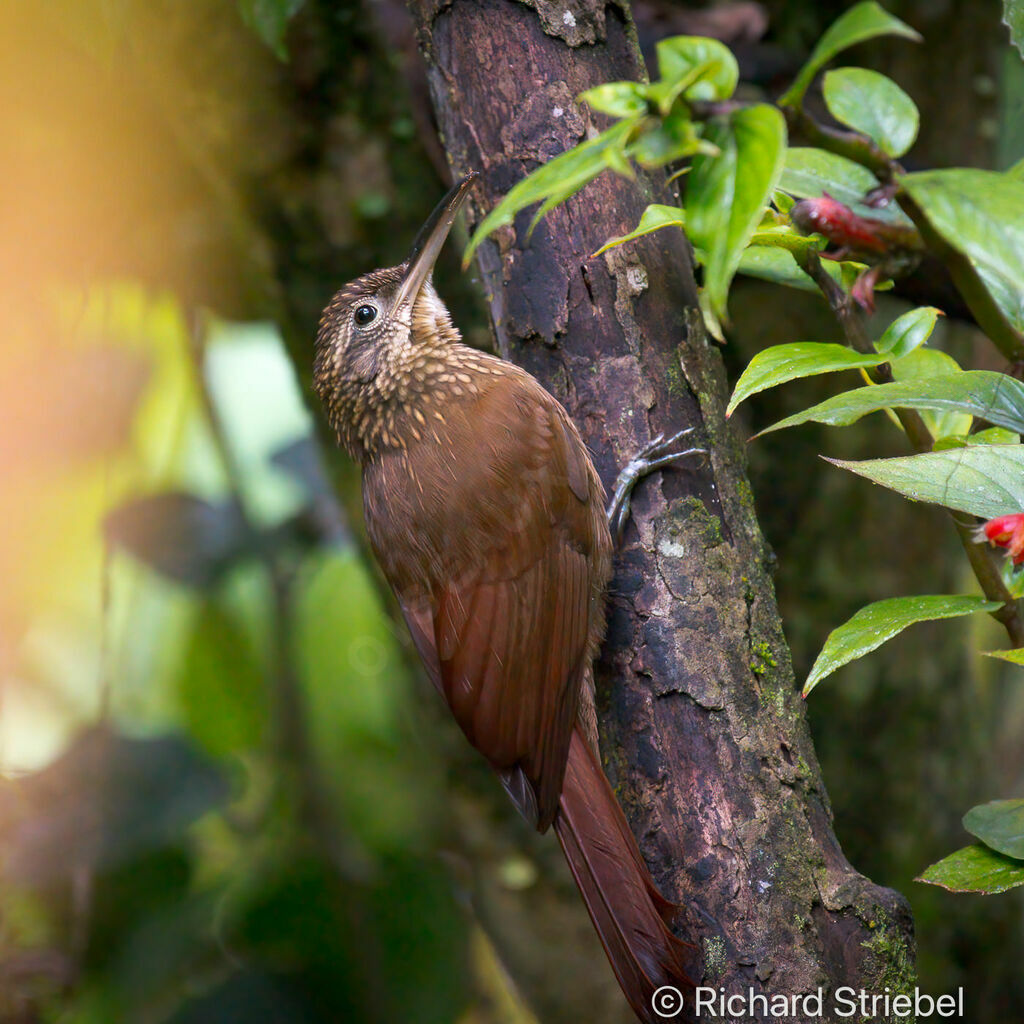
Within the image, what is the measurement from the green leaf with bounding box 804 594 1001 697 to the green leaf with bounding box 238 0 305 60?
168 cm

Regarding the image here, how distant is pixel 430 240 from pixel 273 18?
634 mm

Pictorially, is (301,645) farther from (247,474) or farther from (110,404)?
(110,404)

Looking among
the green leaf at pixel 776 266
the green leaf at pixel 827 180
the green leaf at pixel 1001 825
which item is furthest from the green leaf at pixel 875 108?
the green leaf at pixel 1001 825

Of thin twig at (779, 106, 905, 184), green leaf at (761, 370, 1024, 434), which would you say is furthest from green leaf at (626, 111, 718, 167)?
green leaf at (761, 370, 1024, 434)

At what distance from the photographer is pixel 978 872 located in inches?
46.3

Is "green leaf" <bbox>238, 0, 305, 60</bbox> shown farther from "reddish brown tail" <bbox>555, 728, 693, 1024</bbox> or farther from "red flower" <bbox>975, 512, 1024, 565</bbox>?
"red flower" <bbox>975, 512, 1024, 565</bbox>

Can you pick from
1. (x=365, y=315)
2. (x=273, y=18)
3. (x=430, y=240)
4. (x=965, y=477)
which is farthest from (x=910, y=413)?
(x=273, y=18)

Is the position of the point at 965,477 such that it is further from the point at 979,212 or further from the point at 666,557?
the point at 666,557

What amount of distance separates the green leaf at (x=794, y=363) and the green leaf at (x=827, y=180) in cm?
21

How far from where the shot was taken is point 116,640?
2.83 metres

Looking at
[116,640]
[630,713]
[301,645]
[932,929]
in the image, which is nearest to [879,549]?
[932,929]

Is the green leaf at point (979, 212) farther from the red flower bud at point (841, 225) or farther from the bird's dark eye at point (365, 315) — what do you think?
the bird's dark eye at point (365, 315)

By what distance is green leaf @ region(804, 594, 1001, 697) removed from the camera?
108 cm

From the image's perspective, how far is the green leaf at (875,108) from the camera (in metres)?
1.04
